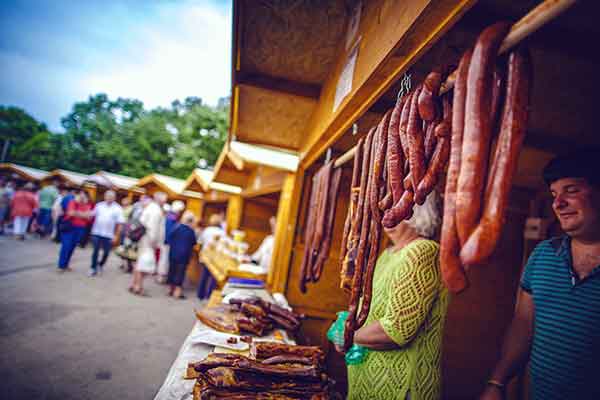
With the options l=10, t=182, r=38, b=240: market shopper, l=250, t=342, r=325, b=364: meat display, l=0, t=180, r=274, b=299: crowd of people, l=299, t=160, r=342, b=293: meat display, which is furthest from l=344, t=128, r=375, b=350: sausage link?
l=10, t=182, r=38, b=240: market shopper

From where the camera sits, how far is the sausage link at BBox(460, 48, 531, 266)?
2.40 feet

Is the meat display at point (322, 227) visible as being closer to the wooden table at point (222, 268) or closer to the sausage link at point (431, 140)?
the sausage link at point (431, 140)

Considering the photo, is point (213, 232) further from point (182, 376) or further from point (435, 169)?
point (435, 169)

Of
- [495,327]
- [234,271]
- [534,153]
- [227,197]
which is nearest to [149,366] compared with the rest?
[234,271]

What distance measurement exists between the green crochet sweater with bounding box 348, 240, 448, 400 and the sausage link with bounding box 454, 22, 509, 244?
0.99 meters

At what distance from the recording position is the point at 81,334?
5.05 meters

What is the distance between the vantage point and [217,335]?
2.45m

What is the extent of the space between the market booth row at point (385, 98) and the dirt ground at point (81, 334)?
2.33m

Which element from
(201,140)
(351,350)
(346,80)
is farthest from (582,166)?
(201,140)

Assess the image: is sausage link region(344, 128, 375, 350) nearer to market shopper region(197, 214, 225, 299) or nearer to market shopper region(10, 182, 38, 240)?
market shopper region(197, 214, 225, 299)

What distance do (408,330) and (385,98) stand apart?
1.47 m

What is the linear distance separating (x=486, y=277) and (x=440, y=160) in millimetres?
3689

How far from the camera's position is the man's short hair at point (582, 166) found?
150cm

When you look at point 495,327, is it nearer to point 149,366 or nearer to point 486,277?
point 486,277
